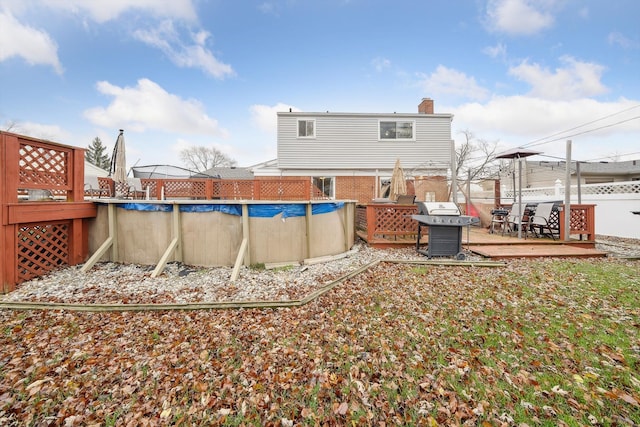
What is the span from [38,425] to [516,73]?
62.9ft

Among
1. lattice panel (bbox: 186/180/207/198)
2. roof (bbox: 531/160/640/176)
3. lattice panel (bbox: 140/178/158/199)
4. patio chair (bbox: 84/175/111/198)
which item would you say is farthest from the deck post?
roof (bbox: 531/160/640/176)

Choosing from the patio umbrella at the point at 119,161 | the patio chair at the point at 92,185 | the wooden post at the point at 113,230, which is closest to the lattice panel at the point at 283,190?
the patio umbrella at the point at 119,161

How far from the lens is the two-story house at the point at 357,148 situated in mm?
13570

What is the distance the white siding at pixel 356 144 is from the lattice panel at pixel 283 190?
3867mm

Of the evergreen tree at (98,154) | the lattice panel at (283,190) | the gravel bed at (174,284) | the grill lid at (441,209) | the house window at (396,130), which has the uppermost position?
the evergreen tree at (98,154)

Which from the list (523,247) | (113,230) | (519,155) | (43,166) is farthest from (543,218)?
(43,166)

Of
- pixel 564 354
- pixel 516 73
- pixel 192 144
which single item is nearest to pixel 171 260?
pixel 564 354

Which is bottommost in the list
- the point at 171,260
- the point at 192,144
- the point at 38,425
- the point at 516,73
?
the point at 38,425

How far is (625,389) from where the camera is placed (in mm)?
1989

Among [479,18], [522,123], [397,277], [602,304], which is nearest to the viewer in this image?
[602,304]

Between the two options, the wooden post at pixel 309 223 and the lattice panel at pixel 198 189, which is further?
the lattice panel at pixel 198 189

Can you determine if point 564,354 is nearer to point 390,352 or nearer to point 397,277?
point 390,352

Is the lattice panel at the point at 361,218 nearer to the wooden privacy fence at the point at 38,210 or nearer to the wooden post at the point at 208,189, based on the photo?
the wooden post at the point at 208,189

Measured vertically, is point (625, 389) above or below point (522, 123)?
below
